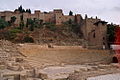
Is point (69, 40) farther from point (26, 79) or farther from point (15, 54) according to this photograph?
point (26, 79)

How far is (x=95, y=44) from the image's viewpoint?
48531 millimetres

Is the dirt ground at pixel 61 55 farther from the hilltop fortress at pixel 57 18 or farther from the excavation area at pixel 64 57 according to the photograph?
the hilltop fortress at pixel 57 18

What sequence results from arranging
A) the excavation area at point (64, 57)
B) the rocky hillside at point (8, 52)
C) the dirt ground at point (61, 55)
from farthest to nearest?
the dirt ground at point (61, 55), the excavation area at point (64, 57), the rocky hillside at point (8, 52)

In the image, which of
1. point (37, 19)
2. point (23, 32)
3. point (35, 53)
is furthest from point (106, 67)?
point (37, 19)

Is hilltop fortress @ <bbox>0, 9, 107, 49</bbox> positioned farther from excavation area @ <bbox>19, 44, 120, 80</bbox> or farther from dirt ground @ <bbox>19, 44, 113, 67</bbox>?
excavation area @ <bbox>19, 44, 120, 80</bbox>

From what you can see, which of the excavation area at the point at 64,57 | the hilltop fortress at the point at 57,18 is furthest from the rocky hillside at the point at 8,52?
the hilltop fortress at the point at 57,18

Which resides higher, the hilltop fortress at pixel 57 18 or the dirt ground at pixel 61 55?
the hilltop fortress at pixel 57 18

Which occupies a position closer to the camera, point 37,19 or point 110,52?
point 110,52

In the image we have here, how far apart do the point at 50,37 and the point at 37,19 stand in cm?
983

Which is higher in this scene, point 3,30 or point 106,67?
point 3,30

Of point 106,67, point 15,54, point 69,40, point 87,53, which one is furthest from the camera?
point 69,40

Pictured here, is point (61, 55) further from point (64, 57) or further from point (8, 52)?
point (8, 52)

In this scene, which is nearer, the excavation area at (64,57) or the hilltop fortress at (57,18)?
the excavation area at (64,57)

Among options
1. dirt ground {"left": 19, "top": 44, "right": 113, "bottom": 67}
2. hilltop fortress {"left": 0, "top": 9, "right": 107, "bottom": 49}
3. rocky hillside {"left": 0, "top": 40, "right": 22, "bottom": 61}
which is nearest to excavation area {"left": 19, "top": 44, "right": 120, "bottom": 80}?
dirt ground {"left": 19, "top": 44, "right": 113, "bottom": 67}
